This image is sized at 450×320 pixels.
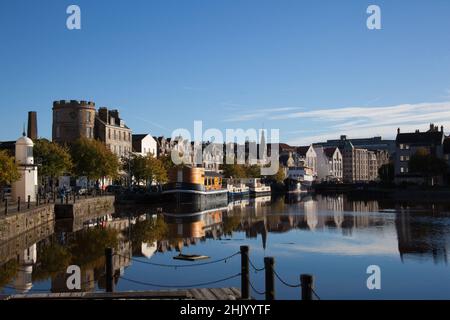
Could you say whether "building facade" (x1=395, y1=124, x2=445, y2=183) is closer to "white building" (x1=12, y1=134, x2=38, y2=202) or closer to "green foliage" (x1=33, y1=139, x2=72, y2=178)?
"green foliage" (x1=33, y1=139, x2=72, y2=178)

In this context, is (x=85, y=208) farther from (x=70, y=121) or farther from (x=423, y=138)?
(x=423, y=138)

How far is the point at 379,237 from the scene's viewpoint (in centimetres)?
4019

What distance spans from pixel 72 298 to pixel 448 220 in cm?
4511

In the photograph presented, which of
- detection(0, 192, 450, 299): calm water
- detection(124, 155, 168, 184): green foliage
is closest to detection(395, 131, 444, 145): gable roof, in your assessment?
detection(124, 155, 168, 184): green foliage

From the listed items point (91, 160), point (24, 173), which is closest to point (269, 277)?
point (24, 173)

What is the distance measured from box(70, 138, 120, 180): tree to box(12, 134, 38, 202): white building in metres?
23.5

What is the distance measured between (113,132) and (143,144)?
15476 mm

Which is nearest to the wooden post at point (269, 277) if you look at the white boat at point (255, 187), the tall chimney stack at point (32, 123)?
the tall chimney stack at point (32, 123)

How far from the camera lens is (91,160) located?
7638 cm

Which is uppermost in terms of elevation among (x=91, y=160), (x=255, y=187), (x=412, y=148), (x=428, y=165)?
(x=412, y=148)

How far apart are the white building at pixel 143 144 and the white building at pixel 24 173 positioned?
62032mm

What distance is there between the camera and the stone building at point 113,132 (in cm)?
10031

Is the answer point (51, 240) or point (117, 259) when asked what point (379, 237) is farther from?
point (51, 240)
